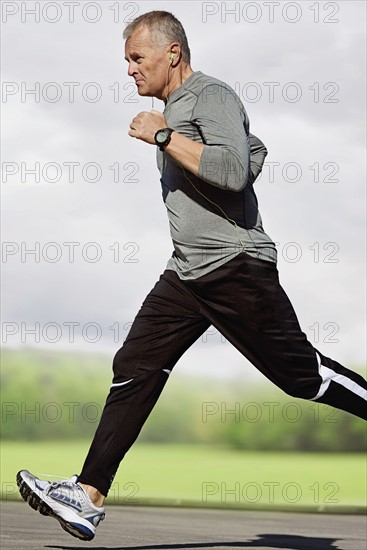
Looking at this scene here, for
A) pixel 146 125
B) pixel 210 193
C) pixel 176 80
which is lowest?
pixel 210 193

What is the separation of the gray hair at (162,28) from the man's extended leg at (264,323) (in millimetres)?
886

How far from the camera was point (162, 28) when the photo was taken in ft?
15.7

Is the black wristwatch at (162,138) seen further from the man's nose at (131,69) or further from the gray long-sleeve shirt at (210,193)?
the man's nose at (131,69)

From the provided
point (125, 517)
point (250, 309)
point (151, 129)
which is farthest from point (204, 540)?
point (151, 129)

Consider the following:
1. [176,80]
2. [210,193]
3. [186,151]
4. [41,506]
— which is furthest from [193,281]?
[41,506]

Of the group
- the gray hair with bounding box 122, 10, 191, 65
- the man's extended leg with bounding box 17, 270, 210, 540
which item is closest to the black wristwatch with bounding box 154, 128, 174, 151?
the gray hair with bounding box 122, 10, 191, 65

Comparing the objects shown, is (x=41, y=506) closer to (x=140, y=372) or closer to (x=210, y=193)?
(x=140, y=372)

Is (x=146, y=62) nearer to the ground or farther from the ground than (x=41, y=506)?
farther from the ground

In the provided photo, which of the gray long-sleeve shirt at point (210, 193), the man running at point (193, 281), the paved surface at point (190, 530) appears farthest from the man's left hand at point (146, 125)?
the paved surface at point (190, 530)

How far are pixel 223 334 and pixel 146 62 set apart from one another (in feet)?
3.68

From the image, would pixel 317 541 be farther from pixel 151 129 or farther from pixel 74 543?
pixel 151 129

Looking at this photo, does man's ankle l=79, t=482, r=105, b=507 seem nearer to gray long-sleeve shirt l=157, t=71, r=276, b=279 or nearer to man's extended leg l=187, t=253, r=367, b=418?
man's extended leg l=187, t=253, r=367, b=418

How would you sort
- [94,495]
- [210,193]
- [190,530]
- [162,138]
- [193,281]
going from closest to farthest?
[162,138] < [210,193] < [193,281] < [94,495] < [190,530]

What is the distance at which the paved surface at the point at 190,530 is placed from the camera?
6023mm
